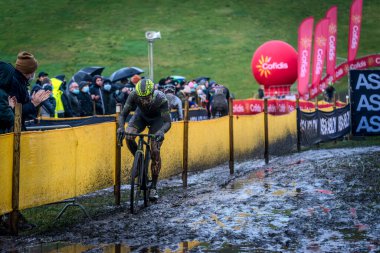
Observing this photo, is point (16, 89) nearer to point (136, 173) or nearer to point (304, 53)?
point (136, 173)

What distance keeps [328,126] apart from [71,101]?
28.9 feet

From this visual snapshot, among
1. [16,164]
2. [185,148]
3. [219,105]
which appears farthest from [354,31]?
[16,164]

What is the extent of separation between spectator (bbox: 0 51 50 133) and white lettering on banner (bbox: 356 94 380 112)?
14.6 metres

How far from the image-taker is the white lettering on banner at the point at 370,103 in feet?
77.5

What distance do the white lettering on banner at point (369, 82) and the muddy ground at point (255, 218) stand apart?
26.4ft

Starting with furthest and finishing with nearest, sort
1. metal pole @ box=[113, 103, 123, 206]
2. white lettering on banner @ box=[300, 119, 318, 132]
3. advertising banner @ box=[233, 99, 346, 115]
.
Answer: advertising banner @ box=[233, 99, 346, 115] → white lettering on banner @ box=[300, 119, 318, 132] → metal pole @ box=[113, 103, 123, 206]

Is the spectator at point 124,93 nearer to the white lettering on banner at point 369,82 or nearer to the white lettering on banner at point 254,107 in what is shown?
the white lettering on banner at point 369,82

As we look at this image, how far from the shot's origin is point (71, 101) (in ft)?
66.0

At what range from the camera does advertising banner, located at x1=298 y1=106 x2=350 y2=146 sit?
23.3m

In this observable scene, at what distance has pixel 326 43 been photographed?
124 feet

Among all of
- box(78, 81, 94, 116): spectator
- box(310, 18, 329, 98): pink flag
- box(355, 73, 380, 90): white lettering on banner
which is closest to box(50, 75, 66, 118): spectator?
box(78, 81, 94, 116): spectator

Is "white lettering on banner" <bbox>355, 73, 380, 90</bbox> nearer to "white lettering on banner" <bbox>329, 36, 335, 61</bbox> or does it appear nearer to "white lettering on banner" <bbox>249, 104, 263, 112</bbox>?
"white lettering on banner" <bbox>249, 104, 263, 112</bbox>

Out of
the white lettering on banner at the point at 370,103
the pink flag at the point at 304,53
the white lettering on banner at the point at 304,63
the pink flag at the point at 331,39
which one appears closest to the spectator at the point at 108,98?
the white lettering on banner at the point at 370,103

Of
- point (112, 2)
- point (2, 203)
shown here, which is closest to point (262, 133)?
point (2, 203)
